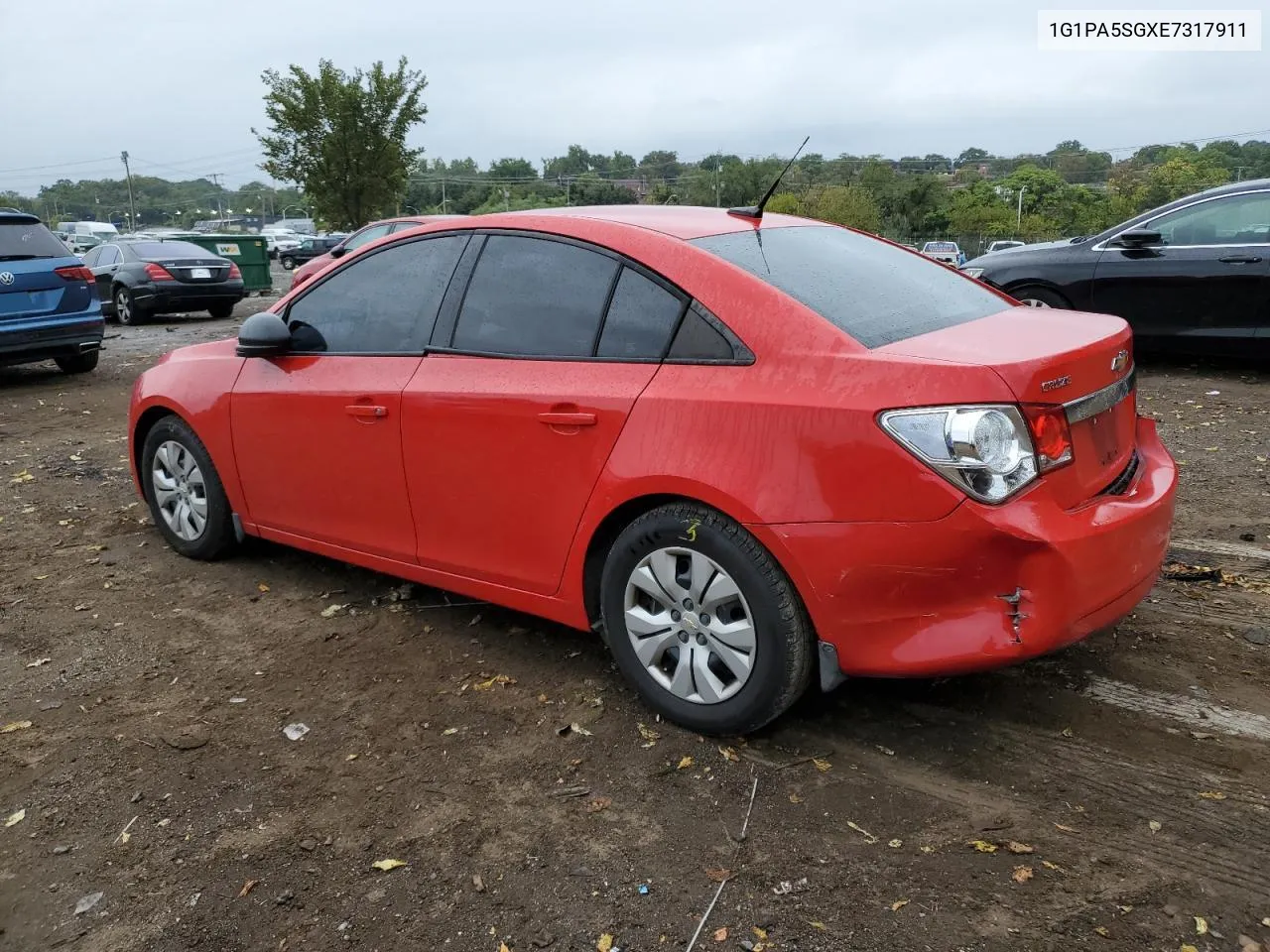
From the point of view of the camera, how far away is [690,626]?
3.02 metres

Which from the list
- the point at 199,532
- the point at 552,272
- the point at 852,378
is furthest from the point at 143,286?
the point at 852,378

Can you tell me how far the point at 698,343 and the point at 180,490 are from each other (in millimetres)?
3019

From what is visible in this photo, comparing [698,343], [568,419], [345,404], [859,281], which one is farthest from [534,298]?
[859,281]

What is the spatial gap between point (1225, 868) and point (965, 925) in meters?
0.68

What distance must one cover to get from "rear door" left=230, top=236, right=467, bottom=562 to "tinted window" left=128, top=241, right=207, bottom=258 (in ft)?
44.8

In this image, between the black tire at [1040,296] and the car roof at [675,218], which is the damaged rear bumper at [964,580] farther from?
the black tire at [1040,296]

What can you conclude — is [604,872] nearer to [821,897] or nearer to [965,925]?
[821,897]

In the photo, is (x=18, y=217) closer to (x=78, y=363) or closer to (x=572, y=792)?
(x=78, y=363)

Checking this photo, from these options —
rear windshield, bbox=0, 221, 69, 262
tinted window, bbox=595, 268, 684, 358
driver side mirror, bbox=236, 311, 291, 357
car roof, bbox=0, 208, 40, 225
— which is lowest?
driver side mirror, bbox=236, 311, 291, 357

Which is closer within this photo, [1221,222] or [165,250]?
[1221,222]

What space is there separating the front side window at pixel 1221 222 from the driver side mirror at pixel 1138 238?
0.11m

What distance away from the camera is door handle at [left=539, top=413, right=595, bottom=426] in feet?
10.3

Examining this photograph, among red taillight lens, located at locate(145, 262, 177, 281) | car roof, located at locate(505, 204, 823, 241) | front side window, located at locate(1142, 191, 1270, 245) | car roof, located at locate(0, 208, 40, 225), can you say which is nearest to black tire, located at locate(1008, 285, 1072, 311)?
front side window, located at locate(1142, 191, 1270, 245)

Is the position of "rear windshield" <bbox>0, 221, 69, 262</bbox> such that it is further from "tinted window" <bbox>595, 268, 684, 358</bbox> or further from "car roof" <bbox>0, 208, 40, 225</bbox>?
"tinted window" <bbox>595, 268, 684, 358</bbox>
